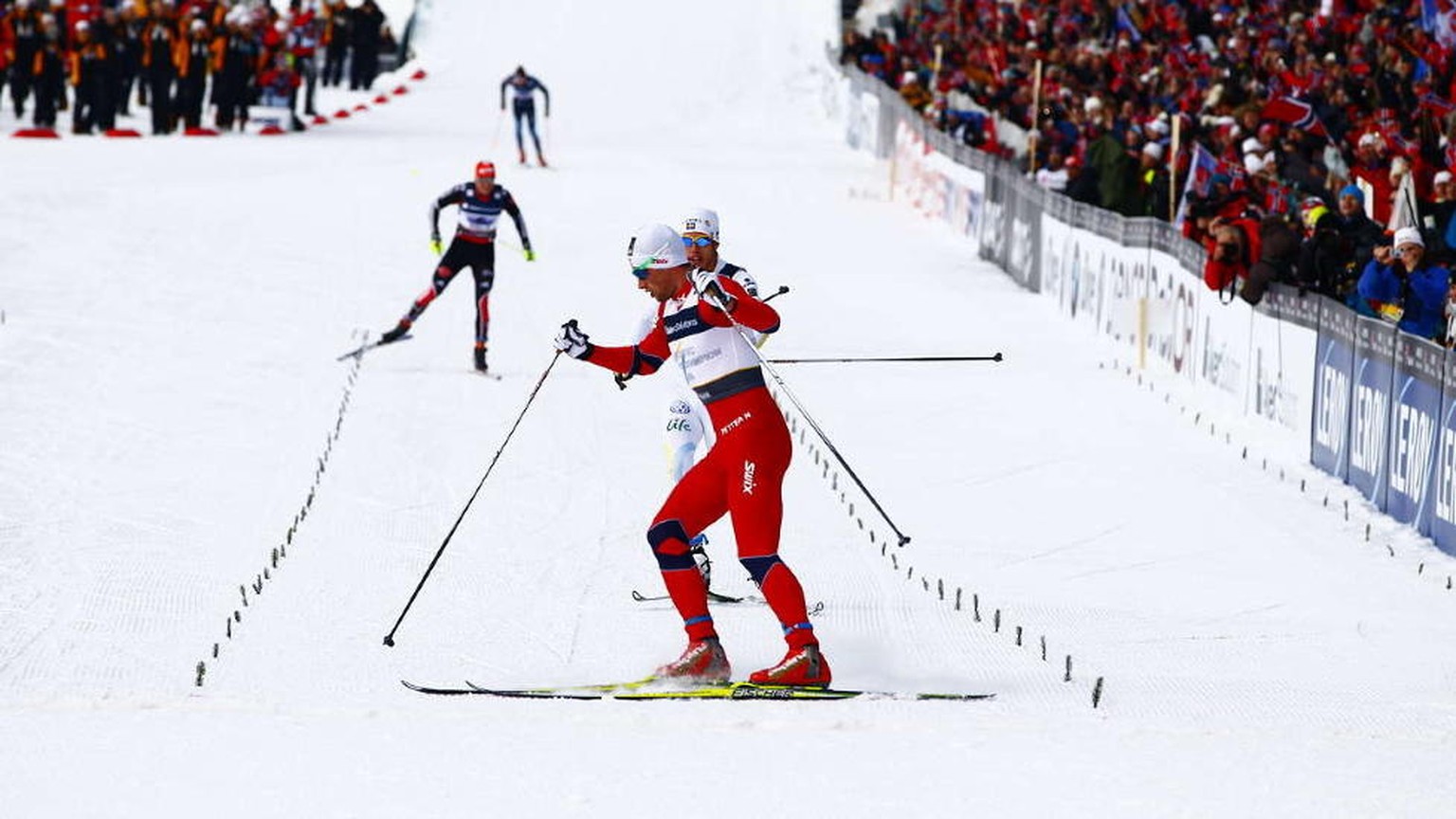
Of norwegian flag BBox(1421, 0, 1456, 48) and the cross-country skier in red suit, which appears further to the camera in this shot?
norwegian flag BBox(1421, 0, 1456, 48)

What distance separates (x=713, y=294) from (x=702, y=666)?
1.51 m

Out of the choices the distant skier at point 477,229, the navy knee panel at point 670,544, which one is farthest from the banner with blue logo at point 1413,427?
the distant skier at point 477,229

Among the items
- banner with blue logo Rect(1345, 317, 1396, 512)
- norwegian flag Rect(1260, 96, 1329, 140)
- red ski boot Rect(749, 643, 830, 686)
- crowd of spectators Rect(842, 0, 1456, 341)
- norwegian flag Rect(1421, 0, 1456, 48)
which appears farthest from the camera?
norwegian flag Rect(1421, 0, 1456, 48)

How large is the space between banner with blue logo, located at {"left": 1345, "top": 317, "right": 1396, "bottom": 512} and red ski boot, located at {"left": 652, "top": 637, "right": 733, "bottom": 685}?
5.81 meters

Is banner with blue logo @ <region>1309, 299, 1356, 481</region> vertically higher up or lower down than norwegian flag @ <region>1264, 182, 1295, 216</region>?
lower down

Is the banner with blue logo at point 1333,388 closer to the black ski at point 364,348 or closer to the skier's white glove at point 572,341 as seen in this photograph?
the skier's white glove at point 572,341

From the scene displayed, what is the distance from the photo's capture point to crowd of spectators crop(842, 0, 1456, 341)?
15438 mm

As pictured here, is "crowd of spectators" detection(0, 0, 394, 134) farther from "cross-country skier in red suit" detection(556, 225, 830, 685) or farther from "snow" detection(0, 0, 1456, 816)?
"cross-country skier in red suit" detection(556, 225, 830, 685)

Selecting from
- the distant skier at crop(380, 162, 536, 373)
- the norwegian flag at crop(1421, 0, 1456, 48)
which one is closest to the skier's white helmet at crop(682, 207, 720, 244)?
the distant skier at crop(380, 162, 536, 373)

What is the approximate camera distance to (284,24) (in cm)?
3909

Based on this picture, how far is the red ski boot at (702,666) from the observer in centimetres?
893

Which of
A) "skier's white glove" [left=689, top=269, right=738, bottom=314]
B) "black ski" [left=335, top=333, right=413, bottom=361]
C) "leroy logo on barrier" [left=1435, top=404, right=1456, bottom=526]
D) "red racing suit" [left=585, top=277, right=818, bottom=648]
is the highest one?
"skier's white glove" [left=689, top=269, right=738, bottom=314]

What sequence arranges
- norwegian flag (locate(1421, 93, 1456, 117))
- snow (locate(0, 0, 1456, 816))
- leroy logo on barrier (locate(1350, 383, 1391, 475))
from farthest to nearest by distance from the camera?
norwegian flag (locate(1421, 93, 1456, 117))
leroy logo on barrier (locate(1350, 383, 1391, 475))
snow (locate(0, 0, 1456, 816))

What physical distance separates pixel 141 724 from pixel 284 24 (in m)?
32.6
